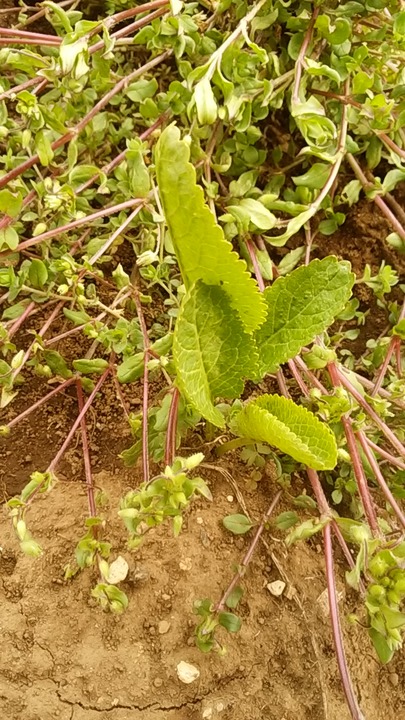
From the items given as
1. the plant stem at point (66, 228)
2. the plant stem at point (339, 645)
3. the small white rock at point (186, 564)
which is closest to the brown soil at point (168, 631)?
the small white rock at point (186, 564)

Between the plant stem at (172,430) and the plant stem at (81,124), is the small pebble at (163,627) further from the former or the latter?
the plant stem at (81,124)

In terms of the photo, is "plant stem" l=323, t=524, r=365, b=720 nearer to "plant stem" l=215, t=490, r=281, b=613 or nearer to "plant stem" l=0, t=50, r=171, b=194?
"plant stem" l=215, t=490, r=281, b=613

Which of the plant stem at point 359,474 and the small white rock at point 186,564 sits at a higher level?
the plant stem at point 359,474

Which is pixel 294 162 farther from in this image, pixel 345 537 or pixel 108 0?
pixel 345 537

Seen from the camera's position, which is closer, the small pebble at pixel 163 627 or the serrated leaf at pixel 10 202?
the serrated leaf at pixel 10 202

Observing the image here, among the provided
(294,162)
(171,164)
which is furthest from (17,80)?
(171,164)

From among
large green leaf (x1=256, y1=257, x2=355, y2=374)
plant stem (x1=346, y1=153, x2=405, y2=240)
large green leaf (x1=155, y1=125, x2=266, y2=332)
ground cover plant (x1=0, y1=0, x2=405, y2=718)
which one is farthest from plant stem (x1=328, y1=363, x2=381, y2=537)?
plant stem (x1=346, y1=153, x2=405, y2=240)

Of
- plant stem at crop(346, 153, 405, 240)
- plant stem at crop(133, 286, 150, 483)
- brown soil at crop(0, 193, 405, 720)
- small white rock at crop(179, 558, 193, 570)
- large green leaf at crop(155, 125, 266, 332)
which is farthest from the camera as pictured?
plant stem at crop(346, 153, 405, 240)
